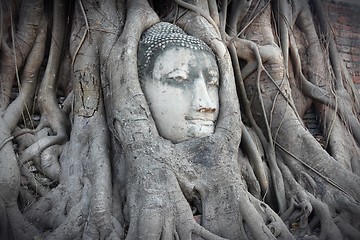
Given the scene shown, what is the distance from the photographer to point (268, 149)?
3580mm

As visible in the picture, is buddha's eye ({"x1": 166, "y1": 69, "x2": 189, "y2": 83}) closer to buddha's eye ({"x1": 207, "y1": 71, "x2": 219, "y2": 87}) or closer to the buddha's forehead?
the buddha's forehead

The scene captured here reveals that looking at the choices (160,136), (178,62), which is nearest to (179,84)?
(178,62)

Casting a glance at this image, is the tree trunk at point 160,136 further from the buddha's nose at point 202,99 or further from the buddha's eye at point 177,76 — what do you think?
the buddha's eye at point 177,76

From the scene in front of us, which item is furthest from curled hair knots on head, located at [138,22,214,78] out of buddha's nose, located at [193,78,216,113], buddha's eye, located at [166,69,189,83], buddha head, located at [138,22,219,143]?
buddha's nose, located at [193,78,216,113]

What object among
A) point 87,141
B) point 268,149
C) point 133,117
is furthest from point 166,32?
point 268,149

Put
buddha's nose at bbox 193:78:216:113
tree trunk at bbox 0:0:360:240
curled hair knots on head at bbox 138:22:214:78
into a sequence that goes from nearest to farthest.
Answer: tree trunk at bbox 0:0:360:240, buddha's nose at bbox 193:78:216:113, curled hair knots on head at bbox 138:22:214:78

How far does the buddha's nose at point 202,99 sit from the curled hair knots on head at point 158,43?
270 mm

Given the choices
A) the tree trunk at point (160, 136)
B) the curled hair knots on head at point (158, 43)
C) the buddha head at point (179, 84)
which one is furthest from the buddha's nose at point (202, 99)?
the curled hair knots on head at point (158, 43)

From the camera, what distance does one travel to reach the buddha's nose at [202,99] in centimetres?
307

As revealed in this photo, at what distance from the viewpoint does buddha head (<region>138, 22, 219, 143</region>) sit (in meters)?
3.08

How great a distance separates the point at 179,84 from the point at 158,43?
32cm

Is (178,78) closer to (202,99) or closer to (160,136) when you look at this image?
(202,99)

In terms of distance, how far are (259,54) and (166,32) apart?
841 mm

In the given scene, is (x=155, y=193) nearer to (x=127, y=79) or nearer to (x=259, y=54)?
(x=127, y=79)
